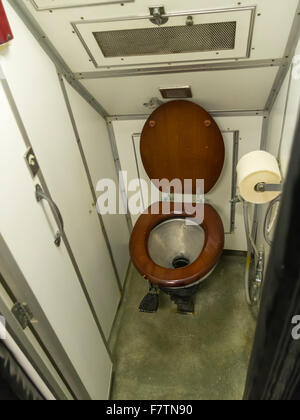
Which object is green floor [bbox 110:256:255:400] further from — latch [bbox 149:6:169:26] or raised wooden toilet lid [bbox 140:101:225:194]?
latch [bbox 149:6:169:26]

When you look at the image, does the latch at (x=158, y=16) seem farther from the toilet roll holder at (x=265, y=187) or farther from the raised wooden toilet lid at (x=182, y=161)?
the toilet roll holder at (x=265, y=187)

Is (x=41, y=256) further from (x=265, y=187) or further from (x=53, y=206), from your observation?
(x=265, y=187)

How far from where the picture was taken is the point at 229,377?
144 cm

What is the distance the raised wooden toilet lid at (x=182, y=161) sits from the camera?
1.37 m

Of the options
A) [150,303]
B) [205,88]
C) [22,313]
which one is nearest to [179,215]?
[150,303]

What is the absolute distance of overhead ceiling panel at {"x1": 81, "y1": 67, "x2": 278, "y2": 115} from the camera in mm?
1174

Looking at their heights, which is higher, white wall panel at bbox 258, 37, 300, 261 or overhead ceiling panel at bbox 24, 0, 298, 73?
overhead ceiling panel at bbox 24, 0, 298, 73

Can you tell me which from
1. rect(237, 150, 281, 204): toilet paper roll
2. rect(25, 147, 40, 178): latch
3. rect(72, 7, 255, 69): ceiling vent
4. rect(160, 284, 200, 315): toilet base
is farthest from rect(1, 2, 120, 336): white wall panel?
rect(237, 150, 281, 204): toilet paper roll

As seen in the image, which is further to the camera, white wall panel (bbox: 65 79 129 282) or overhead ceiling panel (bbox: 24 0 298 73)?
white wall panel (bbox: 65 79 129 282)

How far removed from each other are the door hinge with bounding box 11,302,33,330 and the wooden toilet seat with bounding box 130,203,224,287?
2.02 feet

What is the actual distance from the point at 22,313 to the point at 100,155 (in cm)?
89

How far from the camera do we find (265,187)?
41.1 inches

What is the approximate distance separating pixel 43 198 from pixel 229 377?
1.15m

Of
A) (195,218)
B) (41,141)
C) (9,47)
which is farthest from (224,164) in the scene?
(9,47)
